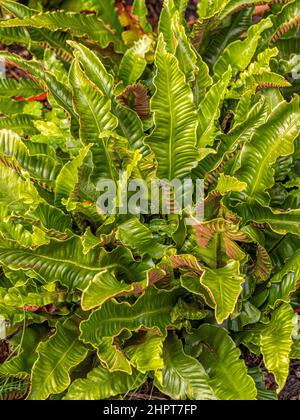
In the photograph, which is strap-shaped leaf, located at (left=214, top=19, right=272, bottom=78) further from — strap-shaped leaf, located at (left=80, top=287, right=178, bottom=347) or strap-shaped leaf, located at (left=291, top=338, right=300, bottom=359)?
strap-shaped leaf, located at (left=291, top=338, right=300, bottom=359)

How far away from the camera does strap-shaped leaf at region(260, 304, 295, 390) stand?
2062 mm

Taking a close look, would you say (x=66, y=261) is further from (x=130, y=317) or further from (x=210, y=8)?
(x=210, y=8)

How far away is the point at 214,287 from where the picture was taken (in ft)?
6.76

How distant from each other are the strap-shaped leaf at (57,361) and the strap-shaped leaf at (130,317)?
0.17 meters

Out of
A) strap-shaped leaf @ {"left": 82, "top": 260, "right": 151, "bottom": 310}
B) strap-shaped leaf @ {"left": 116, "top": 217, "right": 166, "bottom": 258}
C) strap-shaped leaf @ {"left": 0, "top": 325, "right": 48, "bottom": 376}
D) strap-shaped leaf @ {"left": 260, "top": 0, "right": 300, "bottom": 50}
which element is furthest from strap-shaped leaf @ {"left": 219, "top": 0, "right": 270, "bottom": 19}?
strap-shaped leaf @ {"left": 0, "top": 325, "right": 48, "bottom": 376}

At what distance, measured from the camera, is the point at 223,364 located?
2.28 m

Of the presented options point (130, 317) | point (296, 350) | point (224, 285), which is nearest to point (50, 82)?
point (130, 317)

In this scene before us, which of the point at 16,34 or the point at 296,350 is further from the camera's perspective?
the point at 16,34

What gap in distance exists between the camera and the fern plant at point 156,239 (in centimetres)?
219

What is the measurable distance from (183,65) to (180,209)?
2.16 feet

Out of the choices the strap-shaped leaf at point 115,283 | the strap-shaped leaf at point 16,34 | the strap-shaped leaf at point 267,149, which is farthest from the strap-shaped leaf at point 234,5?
the strap-shaped leaf at point 115,283

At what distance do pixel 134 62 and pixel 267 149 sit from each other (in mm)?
808

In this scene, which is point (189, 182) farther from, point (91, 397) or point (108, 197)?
point (91, 397)

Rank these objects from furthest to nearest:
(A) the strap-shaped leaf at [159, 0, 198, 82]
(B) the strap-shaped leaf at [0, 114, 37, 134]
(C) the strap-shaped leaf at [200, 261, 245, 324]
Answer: (B) the strap-shaped leaf at [0, 114, 37, 134], (A) the strap-shaped leaf at [159, 0, 198, 82], (C) the strap-shaped leaf at [200, 261, 245, 324]
